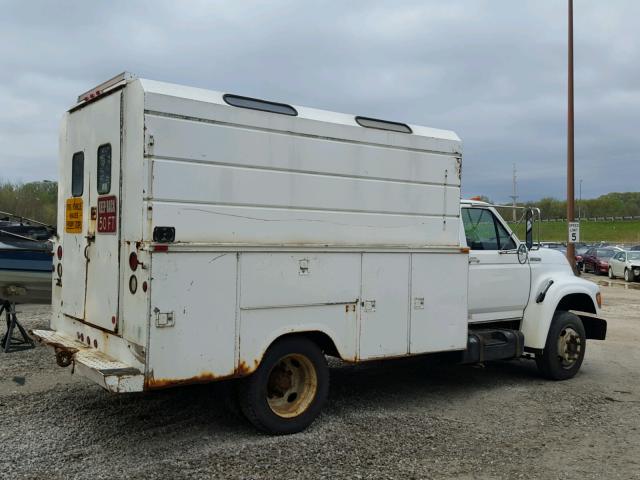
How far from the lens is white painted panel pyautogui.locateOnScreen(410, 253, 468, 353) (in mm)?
6191

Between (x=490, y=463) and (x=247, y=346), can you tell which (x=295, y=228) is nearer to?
(x=247, y=346)

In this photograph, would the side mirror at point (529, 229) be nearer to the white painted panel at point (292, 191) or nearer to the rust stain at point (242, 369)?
the white painted panel at point (292, 191)

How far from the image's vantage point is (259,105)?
5.32 metres

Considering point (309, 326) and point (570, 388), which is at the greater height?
point (309, 326)

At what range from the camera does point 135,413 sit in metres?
5.89

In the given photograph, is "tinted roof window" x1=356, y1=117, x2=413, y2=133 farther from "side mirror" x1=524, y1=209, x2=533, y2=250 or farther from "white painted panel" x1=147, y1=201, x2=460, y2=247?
"side mirror" x1=524, y1=209, x2=533, y2=250

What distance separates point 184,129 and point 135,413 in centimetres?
278

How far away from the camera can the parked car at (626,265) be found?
26484 mm

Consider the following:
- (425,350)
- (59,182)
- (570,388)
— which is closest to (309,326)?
(425,350)

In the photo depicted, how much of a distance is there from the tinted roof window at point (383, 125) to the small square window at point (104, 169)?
2274mm

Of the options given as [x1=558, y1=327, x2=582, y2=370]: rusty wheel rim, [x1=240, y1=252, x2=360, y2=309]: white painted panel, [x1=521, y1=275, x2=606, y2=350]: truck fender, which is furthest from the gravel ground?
[x1=240, y1=252, x2=360, y2=309]: white painted panel

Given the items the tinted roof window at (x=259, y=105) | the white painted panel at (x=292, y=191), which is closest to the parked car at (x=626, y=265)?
the white painted panel at (x=292, y=191)

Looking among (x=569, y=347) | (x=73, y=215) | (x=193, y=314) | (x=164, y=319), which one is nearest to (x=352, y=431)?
(x=193, y=314)

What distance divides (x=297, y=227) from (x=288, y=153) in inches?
25.3
